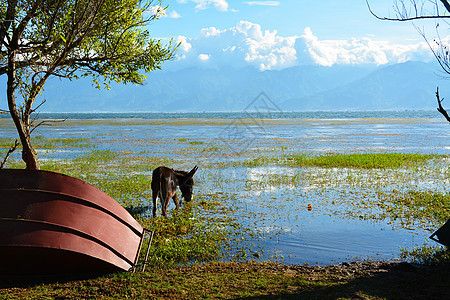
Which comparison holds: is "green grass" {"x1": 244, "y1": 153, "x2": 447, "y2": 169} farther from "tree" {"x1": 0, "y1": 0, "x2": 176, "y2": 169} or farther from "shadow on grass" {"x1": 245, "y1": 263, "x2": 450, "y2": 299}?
"shadow on grass" {"x1": 245, "y1": 263, "x2": 450, "y2": 299}

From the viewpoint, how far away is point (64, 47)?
10555 millimetres

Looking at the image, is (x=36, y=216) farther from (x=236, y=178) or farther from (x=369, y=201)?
(x=236, y=178)

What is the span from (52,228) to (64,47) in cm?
536

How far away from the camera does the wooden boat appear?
730 cm

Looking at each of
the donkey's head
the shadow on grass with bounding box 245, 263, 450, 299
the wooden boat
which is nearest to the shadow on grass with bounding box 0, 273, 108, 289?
the wooden boat

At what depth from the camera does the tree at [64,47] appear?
372 inches

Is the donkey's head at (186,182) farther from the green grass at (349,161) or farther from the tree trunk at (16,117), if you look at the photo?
the green grass at (349,161)

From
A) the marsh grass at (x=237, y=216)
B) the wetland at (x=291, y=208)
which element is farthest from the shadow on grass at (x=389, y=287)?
the wetland at (x=291, y=208)

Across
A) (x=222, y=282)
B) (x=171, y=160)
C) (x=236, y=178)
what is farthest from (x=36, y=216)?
(x=171, y=160)

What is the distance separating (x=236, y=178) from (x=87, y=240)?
14.8 m

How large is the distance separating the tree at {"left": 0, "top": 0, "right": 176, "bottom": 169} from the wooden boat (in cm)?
195

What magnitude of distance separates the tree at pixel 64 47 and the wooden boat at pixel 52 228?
1.95 m

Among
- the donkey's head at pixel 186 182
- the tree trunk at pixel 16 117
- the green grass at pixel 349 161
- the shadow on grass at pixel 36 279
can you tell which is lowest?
the green grass at pixel 349 161

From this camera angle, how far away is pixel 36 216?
7.44 metres
